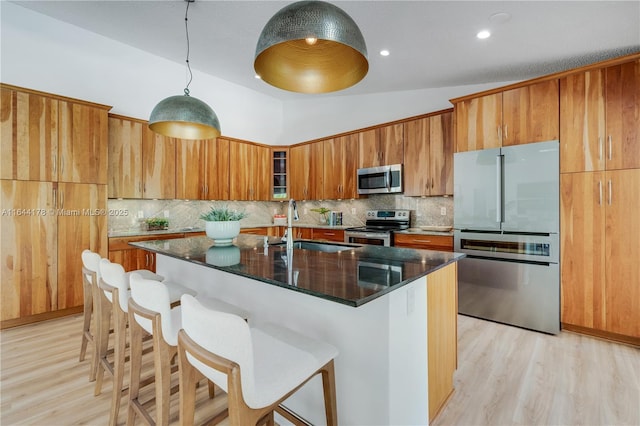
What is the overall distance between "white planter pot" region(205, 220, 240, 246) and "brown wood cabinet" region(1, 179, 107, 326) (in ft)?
6.56

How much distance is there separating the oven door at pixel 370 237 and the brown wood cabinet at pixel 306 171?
3.86ft

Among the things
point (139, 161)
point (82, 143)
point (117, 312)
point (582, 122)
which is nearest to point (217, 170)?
point (139, 161)

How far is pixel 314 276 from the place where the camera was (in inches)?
53.2

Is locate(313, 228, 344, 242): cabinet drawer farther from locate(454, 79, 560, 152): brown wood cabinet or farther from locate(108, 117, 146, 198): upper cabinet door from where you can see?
locate(108, 117, 146, 198): upper cabinet door

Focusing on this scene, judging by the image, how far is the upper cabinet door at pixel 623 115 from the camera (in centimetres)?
257

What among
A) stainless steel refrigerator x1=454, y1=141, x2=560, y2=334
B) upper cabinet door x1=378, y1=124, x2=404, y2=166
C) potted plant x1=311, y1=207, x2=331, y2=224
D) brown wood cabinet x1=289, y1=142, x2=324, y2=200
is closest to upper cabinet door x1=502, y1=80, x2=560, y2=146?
stainless steel refrigerator x1=454, y1=141, x2=560, y2=334

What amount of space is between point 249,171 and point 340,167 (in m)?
1.68

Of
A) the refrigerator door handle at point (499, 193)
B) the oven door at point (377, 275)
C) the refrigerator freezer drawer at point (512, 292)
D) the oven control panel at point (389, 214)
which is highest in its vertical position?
the refrigerator door handle at point (499, 193)

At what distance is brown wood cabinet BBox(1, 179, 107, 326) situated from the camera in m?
3.02

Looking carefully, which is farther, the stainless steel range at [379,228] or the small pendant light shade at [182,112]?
the stainless steel range at [379,228]

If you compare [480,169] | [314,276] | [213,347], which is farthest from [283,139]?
[213,347]

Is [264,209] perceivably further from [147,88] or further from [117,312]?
[117,312]

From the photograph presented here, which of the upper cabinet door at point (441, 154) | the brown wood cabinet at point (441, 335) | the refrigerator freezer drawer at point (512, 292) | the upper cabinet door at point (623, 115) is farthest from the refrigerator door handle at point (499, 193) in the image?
the brown wood cabinet at point (441, 335)

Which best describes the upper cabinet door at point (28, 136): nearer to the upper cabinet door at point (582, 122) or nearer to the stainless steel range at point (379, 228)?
the stainless steel range at point (379, 228)
